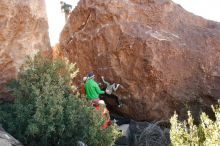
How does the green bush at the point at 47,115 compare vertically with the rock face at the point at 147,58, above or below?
below

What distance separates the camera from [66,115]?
830 centimetres

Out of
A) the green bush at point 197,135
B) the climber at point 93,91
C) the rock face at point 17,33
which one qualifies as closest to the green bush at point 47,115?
the rock face at point 17,33

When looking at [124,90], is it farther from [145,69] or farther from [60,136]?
[60,136]

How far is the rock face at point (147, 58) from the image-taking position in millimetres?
11273

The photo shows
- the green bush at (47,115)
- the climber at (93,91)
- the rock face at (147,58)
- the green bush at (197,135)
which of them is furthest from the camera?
the rock face at (147,58)

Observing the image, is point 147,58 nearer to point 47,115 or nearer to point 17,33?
point 17,33

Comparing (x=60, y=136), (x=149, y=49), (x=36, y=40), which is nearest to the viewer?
(x=60, y=136)

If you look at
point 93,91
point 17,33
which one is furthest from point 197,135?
point 17,33

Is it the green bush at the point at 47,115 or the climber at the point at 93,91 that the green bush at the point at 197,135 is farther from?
the climber at the point at 93,91

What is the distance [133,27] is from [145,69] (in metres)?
1.17

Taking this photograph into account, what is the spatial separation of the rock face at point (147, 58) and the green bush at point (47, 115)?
8.71 feet

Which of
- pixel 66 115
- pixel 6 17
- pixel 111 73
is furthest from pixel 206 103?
pixel 6 17

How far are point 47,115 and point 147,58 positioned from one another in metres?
3.94

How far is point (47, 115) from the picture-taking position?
26.3 feet
